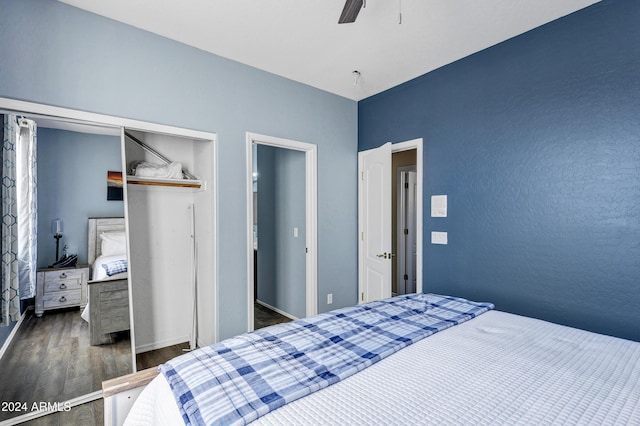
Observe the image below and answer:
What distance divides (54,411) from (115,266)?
946 millimetres

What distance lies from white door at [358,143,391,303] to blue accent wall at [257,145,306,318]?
735mm

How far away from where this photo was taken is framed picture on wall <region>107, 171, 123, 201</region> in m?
2.19

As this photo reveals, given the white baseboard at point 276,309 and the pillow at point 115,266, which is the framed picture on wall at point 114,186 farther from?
the white baseboard at point 276,309

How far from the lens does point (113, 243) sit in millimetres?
2209

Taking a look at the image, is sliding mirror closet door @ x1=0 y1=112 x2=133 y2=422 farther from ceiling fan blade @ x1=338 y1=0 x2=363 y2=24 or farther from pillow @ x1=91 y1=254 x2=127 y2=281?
ceiling fan blade @ x1=338 y1=0 x2=363 y2=24

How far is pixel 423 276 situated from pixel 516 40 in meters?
2.17

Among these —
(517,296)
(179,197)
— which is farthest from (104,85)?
(517,296)

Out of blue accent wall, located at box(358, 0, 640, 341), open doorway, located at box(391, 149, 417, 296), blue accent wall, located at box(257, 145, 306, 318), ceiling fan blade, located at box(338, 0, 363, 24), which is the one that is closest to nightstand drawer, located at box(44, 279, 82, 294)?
blue accent wall, located at box(257, 145, 306, 318)

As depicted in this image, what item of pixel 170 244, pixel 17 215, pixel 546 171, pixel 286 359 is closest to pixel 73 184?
pixel 17 215

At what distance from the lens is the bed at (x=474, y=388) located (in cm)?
90

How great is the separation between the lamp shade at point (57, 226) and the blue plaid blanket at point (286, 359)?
4.74 ft

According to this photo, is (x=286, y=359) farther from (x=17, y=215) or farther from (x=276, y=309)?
(x=276, y=309)

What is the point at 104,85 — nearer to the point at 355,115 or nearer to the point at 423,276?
the point at 355,115

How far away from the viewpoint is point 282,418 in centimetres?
88
